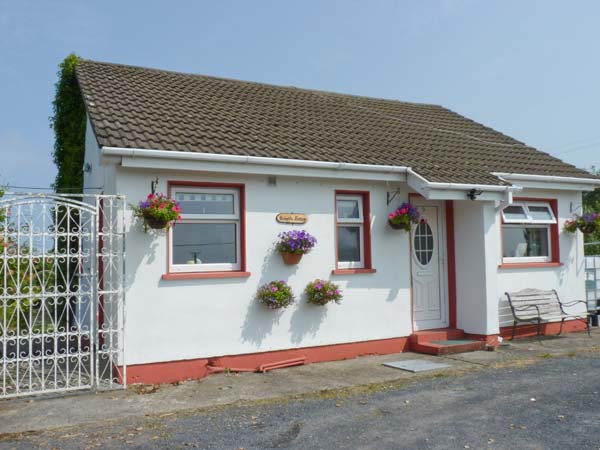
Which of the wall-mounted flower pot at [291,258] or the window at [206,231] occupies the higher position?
the window at [206,231]

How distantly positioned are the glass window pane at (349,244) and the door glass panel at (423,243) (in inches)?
49.3

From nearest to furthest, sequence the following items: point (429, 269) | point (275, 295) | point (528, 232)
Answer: point (275, 295) → point (429, 269) → point (528, 232)

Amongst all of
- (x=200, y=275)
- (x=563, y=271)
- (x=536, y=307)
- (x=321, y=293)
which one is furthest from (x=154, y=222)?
(x=563, y=271)

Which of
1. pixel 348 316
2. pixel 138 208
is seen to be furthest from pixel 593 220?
pixel 138 208

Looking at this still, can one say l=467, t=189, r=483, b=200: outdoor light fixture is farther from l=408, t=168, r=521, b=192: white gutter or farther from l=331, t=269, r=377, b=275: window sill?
l=331, t=269, r=377, b=275: window sill

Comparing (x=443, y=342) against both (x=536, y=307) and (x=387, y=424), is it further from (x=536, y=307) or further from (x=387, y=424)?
(x=387, y=424)

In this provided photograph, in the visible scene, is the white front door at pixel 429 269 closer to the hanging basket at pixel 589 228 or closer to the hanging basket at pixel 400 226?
the hanging basket at pixel 400 226

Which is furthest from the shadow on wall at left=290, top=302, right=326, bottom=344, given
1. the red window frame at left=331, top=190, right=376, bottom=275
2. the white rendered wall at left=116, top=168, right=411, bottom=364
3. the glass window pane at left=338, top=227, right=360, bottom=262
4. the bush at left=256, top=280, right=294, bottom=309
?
the glass window pane at left=338, top=227, right=360, bottom=262

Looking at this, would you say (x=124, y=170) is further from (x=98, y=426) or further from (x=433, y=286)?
(x=433, y=286)

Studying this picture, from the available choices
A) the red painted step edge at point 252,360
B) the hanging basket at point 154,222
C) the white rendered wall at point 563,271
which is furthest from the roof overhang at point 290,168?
the red painted step edge at point 252,360

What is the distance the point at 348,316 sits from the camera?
9.22m

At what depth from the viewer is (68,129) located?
39.0ft

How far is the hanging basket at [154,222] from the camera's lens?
739 cm

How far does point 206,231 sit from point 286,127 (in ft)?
10.1
